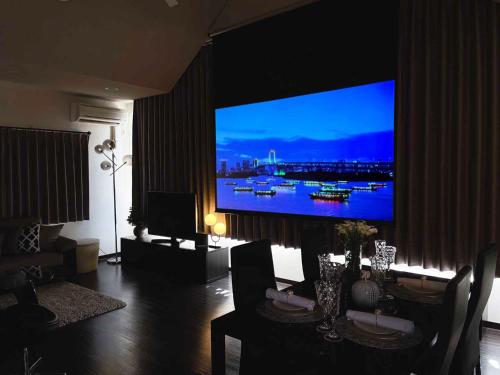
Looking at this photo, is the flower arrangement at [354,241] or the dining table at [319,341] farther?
the flower arrangement at [354,241]

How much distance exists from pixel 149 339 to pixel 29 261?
7.51 ft

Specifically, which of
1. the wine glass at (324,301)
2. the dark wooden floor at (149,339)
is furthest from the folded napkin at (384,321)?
the dark wooden floor at (149,339)

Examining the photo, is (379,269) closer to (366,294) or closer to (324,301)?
(366,294)

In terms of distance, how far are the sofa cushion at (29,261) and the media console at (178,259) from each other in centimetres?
104

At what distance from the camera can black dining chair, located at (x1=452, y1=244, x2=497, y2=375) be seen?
5.84ft

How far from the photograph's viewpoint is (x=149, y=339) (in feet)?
10.7

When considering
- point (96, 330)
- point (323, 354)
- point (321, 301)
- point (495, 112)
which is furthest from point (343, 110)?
point (96, 330)

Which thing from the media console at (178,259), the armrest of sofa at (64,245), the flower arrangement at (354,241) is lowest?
the media console at (178,259)

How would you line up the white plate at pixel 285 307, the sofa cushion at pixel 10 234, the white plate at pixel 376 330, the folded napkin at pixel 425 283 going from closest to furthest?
the white plate at pixel 376 330 < the white plate at pixel 285 307 < the folded napkin at pixel 425 283 < the sofa cushion at pixel 10 234

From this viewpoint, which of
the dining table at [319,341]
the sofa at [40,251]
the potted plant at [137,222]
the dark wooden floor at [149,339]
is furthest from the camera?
the potted plant at [137,222]

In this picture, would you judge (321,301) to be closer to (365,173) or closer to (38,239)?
(365,173)

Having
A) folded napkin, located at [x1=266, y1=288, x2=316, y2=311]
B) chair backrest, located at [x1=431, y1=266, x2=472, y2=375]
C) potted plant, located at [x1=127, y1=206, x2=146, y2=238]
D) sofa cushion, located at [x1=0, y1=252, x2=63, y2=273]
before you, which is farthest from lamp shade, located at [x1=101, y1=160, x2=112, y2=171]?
chair backrest, located at [x1=431, y1=266, x2=472, y2=375]

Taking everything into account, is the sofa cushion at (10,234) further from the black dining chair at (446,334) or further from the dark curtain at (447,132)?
the black dining chair at (446,334)

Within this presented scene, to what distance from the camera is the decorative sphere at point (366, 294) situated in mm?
1943
